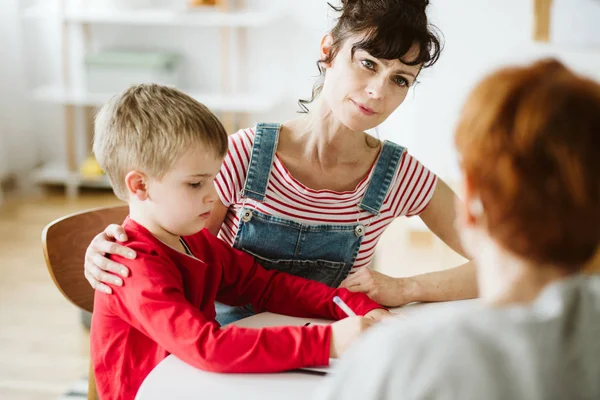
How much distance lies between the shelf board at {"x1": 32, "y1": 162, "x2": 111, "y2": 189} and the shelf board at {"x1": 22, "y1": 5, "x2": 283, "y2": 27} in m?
0.80

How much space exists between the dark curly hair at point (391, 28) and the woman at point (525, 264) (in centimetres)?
74

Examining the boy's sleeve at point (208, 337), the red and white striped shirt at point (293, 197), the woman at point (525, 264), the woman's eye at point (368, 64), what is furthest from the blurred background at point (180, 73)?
the woman at point (525, 264)

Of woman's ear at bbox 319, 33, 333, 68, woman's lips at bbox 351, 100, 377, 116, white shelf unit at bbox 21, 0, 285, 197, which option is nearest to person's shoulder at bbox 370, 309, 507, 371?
woman's lips at bbox 351, 100, 377, 116

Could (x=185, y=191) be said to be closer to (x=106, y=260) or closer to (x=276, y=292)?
(x=106, y=260)

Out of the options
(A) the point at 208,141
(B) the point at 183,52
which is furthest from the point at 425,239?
(A) the point at 208,141

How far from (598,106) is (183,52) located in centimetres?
364

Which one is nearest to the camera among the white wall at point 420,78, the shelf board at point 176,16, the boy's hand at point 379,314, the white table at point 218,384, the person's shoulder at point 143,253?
the white table at point 218,384

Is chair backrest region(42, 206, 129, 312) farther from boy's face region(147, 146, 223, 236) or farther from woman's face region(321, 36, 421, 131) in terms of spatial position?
woman's face region(321, 36, 421, 131)

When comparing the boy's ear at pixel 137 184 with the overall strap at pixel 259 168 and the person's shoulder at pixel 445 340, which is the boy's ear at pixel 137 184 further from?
the person's shoulder at pixel 445 340

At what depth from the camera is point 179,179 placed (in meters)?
Answer: 1.22

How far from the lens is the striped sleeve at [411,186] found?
1.62 metres

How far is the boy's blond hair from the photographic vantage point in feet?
3.98

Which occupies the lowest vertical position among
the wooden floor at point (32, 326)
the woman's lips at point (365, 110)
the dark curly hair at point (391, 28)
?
the wooden floor at point (32, 326)

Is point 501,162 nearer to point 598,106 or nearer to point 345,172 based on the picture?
point 598,106
